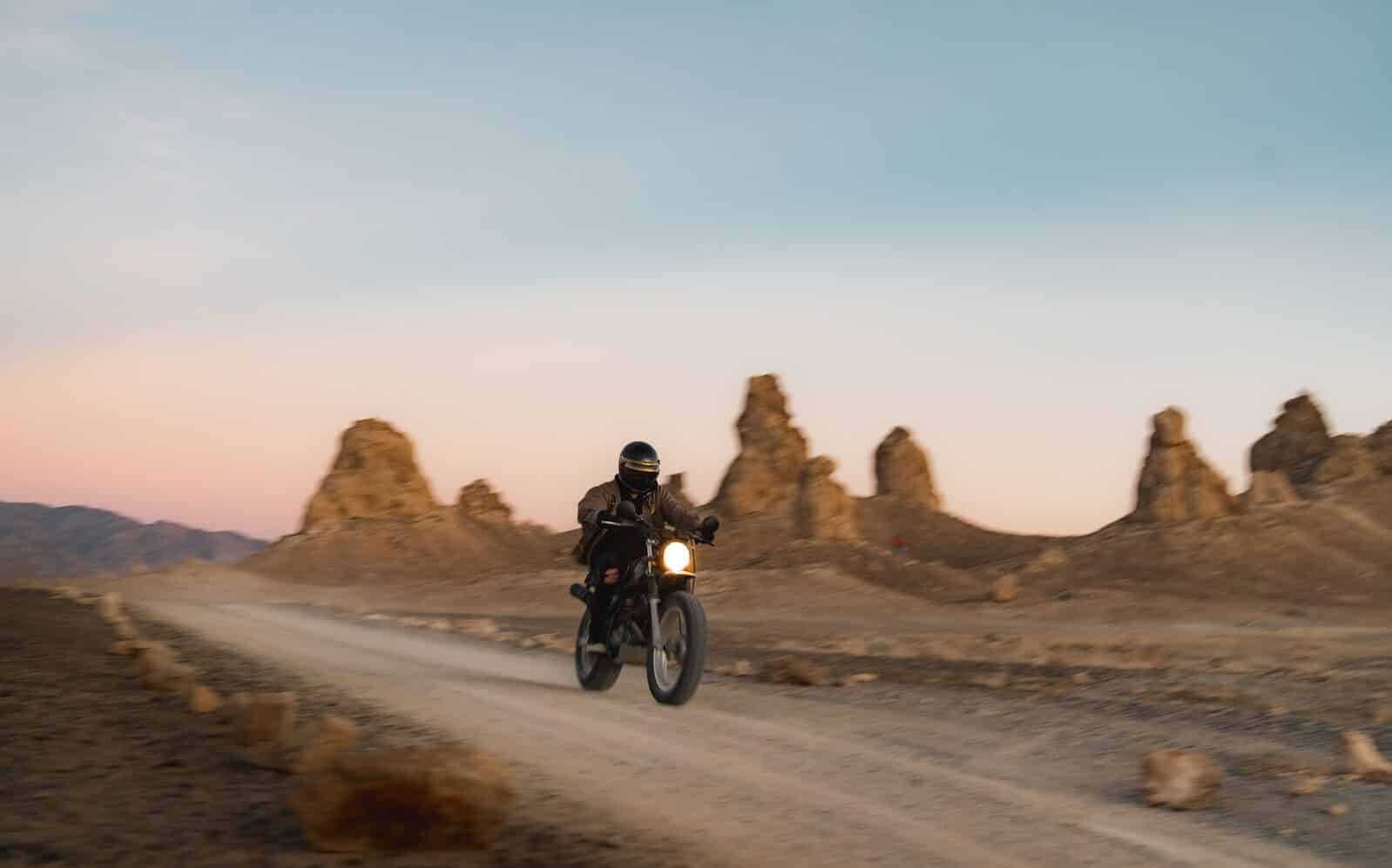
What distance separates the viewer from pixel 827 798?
714 centimetres

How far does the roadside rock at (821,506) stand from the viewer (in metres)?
95.6

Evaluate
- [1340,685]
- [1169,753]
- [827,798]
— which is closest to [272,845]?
[827,798]

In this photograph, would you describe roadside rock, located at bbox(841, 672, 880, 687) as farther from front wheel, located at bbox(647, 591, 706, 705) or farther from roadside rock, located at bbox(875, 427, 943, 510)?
roadside rock, located at bbox(875, 427, 943, 510)

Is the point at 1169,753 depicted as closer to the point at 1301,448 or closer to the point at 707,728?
the point at 707,728

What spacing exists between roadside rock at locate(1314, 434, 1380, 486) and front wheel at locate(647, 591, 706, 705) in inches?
Answer: 4204

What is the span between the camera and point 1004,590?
70.4 metres

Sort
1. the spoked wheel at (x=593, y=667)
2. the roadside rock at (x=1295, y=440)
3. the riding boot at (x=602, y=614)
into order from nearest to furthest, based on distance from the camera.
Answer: the riding boot at (x=602, y=614), the spoked wheel at (x=593, y=667), the roadside rock at (x=1295, y=440)

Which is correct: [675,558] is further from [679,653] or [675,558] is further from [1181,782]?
[1181,782]

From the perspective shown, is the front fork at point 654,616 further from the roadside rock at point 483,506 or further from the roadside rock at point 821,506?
the roadside rock at point 483,506

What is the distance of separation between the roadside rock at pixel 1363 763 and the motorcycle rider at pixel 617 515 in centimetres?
543

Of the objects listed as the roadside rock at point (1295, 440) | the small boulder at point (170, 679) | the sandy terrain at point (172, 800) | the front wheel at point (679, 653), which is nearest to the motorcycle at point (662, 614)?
the front wheel at point (679, 653)

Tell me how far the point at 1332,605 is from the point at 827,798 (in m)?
73.7

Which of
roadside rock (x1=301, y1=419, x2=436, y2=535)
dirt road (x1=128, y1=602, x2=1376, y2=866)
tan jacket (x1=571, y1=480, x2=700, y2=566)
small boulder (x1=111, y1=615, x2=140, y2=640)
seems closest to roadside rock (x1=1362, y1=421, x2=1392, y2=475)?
roadside rock (x1=301, y1=419, x2=436, y2=535)

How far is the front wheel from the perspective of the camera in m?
11.0
